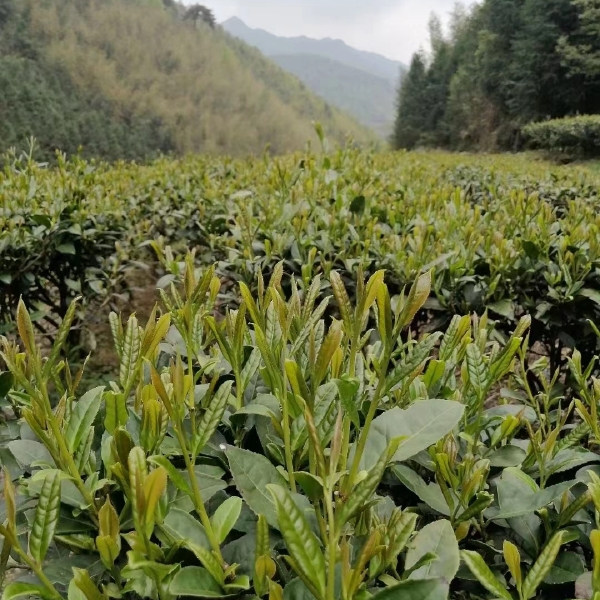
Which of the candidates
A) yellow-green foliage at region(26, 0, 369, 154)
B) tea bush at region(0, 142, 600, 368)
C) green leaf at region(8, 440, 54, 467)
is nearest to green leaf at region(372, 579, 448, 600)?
green leaf at region(8, 440, 54, 467)

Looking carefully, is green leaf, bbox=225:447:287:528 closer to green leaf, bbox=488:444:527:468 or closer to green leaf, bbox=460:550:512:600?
green leaf, bbox=460:550:512:600

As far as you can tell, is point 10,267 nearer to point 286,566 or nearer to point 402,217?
point 402,217

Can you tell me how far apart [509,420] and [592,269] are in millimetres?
1335

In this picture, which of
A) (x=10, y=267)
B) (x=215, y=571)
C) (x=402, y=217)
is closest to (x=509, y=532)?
(x=215, y=571)

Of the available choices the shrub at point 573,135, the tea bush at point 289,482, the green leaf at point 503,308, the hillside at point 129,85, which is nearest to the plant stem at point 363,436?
the tea bush at point 289,482

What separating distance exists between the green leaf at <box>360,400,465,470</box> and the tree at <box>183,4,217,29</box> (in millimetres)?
62302

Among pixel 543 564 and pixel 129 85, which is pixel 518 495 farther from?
pixel 129 85

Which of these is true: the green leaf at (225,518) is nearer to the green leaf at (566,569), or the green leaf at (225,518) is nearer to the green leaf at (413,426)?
the green leaf at (413,426)

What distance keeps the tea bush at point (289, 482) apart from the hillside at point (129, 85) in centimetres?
3272

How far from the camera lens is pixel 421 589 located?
493 mm

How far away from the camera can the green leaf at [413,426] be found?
648mm

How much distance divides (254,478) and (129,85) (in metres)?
49.4

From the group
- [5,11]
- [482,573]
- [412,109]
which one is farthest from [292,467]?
[5,11]

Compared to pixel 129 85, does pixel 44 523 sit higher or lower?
lower
